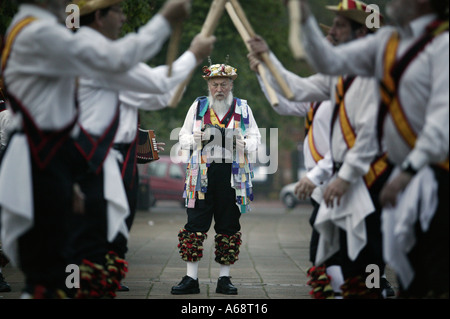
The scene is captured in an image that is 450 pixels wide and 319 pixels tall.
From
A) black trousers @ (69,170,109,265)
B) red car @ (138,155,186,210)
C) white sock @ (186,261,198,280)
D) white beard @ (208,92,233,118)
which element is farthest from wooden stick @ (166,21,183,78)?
red car @ (138,155,186,210)

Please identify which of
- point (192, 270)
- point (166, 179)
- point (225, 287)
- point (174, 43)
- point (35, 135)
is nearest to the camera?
point (35, 135)

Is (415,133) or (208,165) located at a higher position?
(415,133)

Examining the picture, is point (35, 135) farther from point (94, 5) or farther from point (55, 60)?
point (94, 5)

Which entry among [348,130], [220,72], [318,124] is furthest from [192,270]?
[348,130]

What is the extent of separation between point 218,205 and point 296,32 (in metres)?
3.69

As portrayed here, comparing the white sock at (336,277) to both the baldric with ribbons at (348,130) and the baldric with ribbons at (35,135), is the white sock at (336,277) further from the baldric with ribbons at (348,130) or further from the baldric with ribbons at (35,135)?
the baldric with ribbons at (35,135)

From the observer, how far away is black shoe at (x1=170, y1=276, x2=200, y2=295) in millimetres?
7113

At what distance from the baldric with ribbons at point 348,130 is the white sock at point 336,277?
2.18 ft

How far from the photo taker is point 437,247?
395 cm

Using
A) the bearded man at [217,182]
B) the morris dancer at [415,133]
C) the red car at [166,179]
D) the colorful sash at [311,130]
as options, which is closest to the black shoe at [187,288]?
the bearded man at [217,182]

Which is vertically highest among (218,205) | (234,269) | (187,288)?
(218,205)

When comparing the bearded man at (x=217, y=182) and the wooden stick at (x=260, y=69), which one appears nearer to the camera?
the wooden stick at (x=260, y=69)

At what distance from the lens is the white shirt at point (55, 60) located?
3873 millimetres

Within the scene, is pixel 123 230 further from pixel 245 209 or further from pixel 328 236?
pixel 245 209
